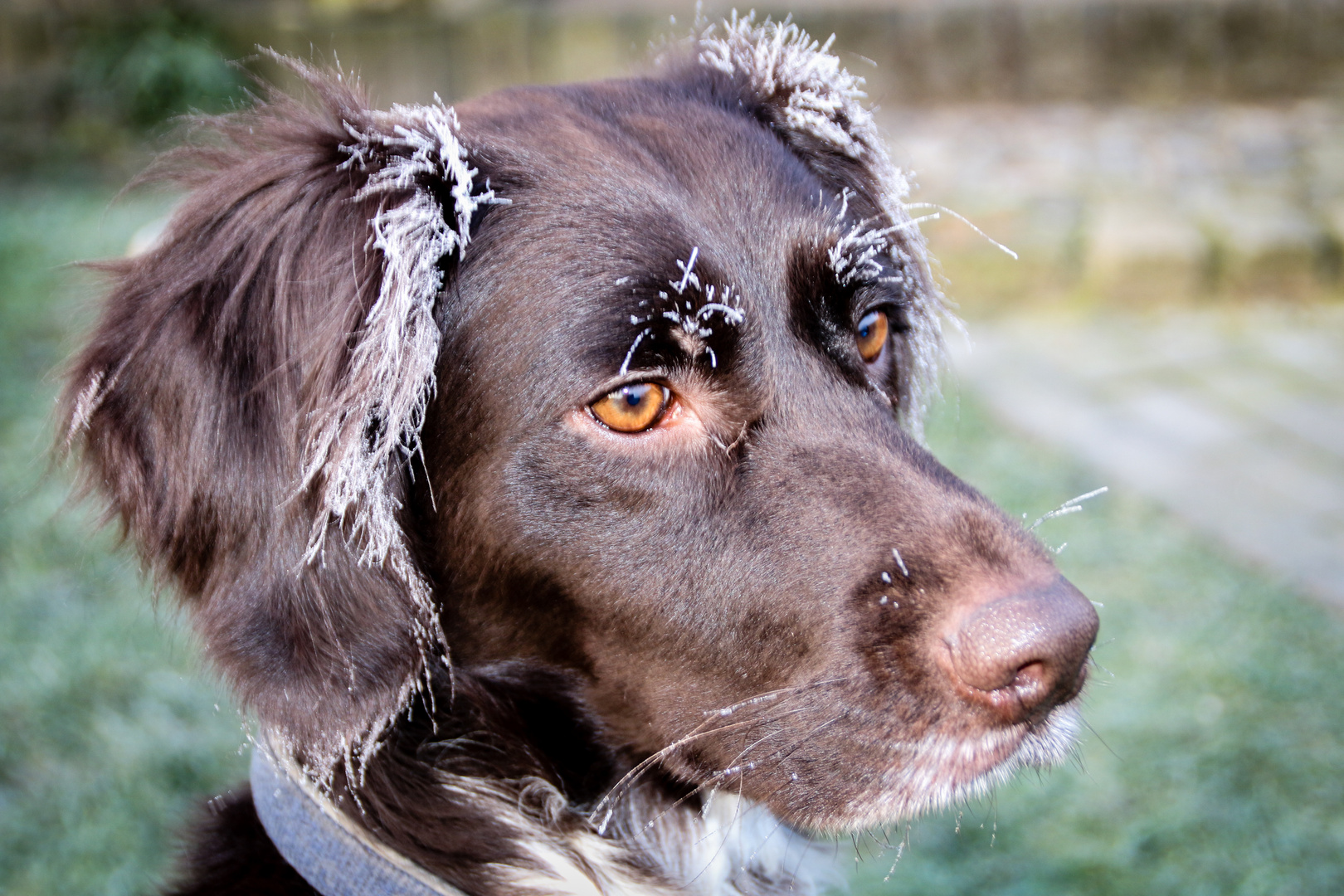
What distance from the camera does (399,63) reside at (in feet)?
38.0

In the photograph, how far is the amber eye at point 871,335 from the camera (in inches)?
89.1

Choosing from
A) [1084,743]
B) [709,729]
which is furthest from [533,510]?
[1084,743]

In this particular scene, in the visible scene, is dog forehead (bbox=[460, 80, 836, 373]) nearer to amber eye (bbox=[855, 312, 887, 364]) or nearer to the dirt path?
amber eye (bbox=[855, 312, 887, 364])

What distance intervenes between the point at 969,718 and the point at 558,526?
766mm

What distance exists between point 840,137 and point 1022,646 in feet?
4.51

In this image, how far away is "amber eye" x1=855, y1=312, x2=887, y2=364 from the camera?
2.26 meters

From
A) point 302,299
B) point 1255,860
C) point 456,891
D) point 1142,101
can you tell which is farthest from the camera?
point 1142,101

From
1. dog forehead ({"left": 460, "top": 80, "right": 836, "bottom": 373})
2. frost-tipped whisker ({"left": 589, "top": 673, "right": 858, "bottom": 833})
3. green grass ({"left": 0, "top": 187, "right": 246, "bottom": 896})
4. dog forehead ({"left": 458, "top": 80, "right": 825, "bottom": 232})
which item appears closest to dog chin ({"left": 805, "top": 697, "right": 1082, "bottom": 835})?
frost-tipped whisker ({"left": 589, "top": 673, "right": 858, "bottom": 833})

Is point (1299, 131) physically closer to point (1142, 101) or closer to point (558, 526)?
point (1142, 101)

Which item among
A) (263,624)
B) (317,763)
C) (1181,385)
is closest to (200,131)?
(263,624)

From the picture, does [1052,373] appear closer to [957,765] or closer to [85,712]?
[957,765]

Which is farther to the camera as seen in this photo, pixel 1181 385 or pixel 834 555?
pixel 1181 385

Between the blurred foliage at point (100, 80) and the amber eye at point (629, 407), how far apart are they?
9964mm

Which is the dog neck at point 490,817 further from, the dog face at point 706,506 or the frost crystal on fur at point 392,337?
the frost crystal on fur at point 392,337
